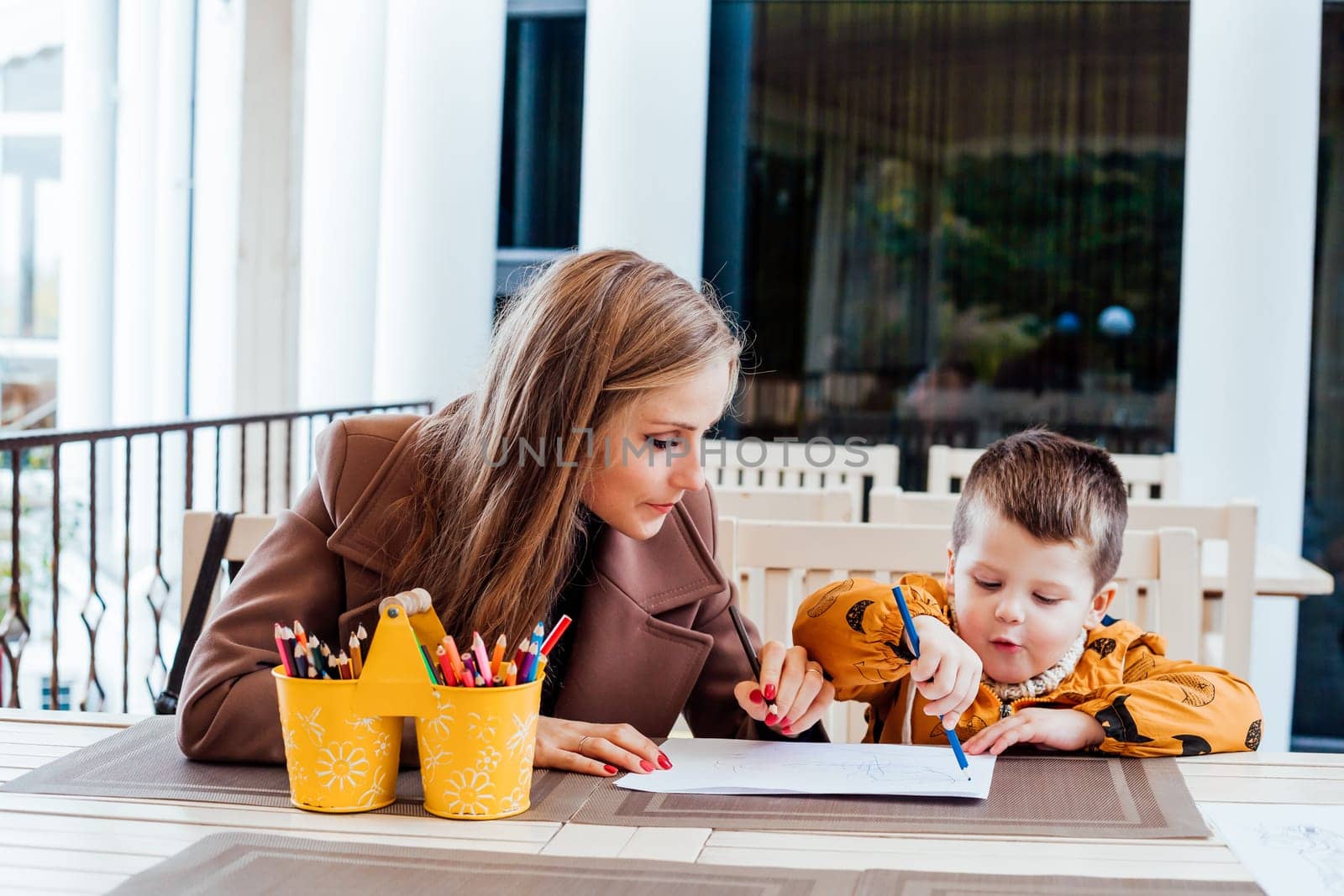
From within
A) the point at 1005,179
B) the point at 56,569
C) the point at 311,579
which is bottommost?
the point at 56,569

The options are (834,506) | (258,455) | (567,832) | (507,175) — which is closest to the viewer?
(567,832)

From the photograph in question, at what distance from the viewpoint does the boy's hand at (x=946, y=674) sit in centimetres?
113

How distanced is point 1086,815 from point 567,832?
1.32 ft

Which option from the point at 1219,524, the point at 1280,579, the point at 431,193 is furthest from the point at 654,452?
the point at 431,193

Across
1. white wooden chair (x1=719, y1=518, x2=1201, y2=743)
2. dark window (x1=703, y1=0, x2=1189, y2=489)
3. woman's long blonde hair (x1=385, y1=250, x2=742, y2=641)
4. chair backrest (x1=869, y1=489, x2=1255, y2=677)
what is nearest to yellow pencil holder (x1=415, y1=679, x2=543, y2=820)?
woman's long blonde hair (x1=385, y1=250, x2=742, y2=641)

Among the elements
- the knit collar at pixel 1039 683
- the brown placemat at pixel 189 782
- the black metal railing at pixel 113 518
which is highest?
the knit collar at pixel 1039 683

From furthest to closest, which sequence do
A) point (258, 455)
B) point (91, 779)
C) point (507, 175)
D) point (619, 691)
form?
point (507, 175) → point (258, 455) → point (619, 691) → point (91, 779)

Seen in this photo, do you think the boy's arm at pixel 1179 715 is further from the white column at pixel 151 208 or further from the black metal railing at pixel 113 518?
the white column at pixel 151 208

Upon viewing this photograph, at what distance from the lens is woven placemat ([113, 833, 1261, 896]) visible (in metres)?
0.83

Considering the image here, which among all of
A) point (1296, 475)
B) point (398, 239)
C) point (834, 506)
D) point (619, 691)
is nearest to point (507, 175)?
point (398, 239)

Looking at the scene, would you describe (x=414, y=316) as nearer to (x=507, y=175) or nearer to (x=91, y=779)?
(x=507, y=175)

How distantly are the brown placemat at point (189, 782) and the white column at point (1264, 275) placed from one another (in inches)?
124

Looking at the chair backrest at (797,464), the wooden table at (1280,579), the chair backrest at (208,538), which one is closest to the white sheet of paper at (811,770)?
the chair backrest at (208,538)

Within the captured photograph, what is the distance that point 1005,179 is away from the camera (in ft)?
15.4
